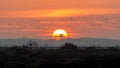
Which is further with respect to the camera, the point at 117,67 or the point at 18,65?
the point at 18,65

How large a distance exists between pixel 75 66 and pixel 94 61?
377cm

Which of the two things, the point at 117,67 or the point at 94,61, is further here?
the point at 94,61

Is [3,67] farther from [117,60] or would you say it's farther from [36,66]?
[117,60]

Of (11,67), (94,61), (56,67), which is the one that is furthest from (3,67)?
(94,61)

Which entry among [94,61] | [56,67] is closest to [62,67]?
[56,67]

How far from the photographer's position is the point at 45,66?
6128cm

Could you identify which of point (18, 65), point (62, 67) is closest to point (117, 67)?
point (62, 67)

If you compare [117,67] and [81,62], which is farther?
[81,62]

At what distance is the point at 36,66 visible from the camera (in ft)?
203

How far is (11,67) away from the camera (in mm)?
61938

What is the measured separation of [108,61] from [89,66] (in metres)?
4.21

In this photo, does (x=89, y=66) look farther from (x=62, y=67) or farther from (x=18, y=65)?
(x=18, y=65)

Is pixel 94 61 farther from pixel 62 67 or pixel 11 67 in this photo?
pixel 11 67

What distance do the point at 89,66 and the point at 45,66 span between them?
15.2ft
